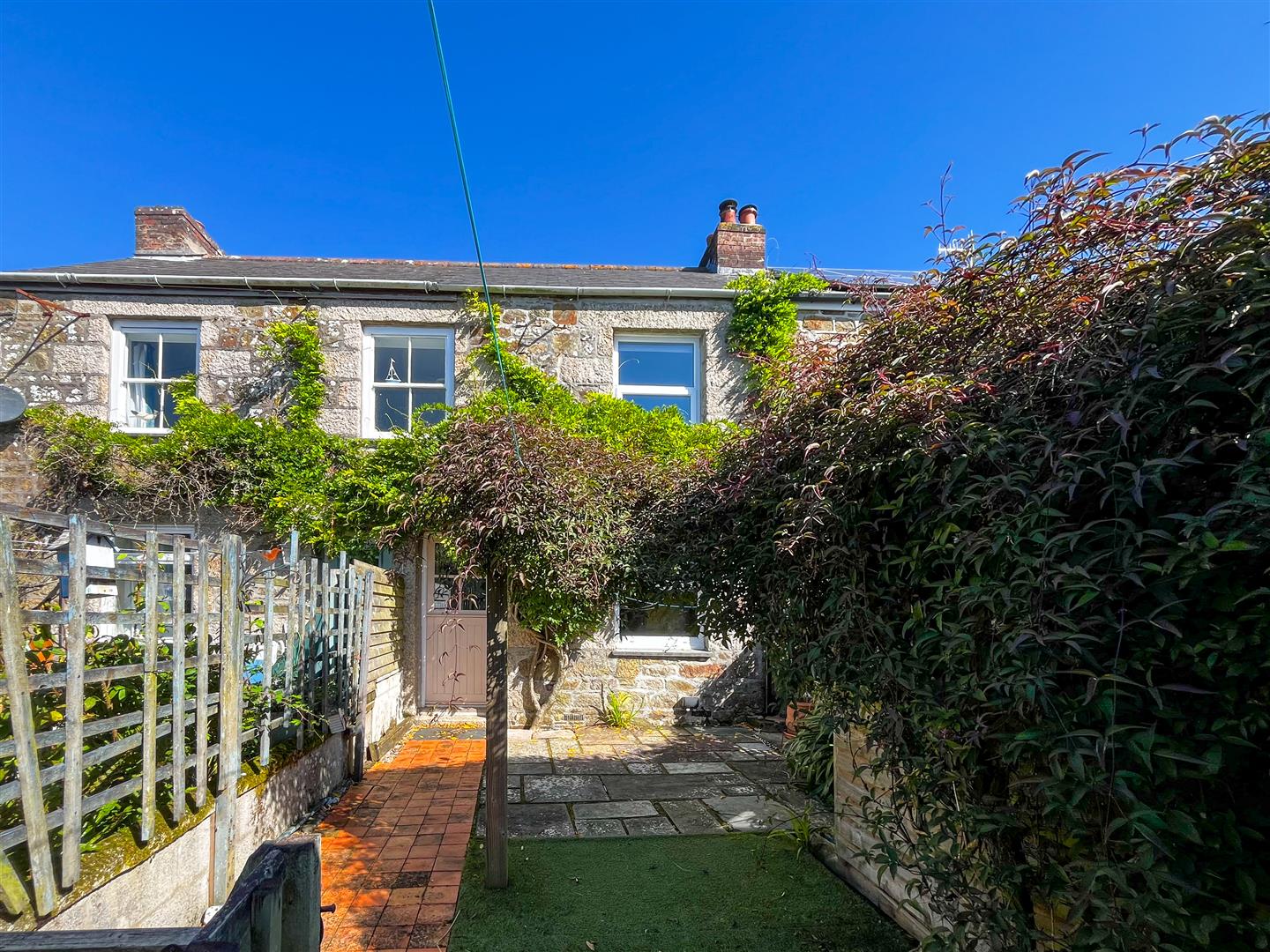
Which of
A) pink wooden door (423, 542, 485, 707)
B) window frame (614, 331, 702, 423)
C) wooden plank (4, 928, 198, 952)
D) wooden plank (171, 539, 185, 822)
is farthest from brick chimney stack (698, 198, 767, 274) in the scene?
wooden plank (4, 928, 198, 952)

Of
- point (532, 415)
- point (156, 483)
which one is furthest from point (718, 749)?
point (156, 483)

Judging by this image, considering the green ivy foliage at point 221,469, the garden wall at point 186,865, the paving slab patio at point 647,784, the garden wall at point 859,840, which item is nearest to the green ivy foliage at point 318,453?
the green ivy foliage at point 221,469

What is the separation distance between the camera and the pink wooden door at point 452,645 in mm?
8398

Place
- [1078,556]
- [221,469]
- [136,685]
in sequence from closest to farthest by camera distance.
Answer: [1078,556], [136,685], [221,469]

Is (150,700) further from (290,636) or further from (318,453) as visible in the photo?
(318,453)

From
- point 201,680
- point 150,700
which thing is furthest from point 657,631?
point 150,700

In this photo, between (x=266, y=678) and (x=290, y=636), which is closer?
(x=266, y=678)

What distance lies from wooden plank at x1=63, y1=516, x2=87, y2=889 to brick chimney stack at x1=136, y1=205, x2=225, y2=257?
29.9ft

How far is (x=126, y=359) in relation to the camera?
8.29 metres

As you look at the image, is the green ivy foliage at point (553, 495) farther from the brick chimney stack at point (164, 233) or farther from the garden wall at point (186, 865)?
the brick chimney stack at point (164, 233)

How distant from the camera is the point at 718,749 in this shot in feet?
23.0

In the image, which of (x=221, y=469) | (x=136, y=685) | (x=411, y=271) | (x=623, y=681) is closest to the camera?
(x=136, y=685)

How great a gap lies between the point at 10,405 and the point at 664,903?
892 centimetres

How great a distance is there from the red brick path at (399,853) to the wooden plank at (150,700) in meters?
1.17
